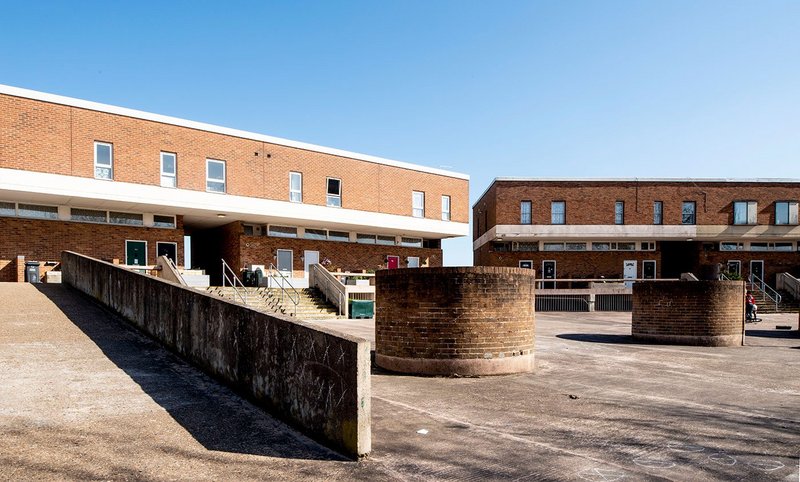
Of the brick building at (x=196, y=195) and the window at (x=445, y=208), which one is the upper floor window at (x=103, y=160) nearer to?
the brick building at (x=196, y=195)

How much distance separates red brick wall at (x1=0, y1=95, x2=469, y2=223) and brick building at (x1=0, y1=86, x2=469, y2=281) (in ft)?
0.16

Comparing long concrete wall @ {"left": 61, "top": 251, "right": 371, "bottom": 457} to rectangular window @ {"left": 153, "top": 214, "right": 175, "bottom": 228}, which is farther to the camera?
rectangular window @ {"left": 153, "top": 214, "right": 175, "bottom": 228}

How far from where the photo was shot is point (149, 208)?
2398cm

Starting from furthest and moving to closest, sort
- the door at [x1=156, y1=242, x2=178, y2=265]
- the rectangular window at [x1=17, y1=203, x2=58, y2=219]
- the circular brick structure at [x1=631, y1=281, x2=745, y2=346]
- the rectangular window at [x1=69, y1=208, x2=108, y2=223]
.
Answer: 1. the door at [x1=156, y1=242, x2=178, y2=265]
2. the rectangular window at [x1=69, y1=208, x2=108, y2=223]
3. the rectangular window at [x1=17, y1=203, x2=58, y2=219]
4. the circular brick structure at [x1=631, y1=281, x2=745, y2=346]

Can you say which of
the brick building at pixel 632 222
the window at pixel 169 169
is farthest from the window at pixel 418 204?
the window at pixel 169 169

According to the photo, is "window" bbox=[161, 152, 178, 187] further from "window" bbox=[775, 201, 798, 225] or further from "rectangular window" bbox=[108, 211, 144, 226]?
"window" bbox=[775, 201, 798, 225]

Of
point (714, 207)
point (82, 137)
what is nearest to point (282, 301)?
point (82, 137)

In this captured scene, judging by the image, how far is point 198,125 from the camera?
25.0 meters

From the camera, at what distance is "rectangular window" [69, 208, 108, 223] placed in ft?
75.6

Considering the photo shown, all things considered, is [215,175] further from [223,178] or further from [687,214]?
[687,214]

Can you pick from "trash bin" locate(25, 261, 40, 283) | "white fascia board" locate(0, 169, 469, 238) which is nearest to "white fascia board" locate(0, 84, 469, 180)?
"white fascia board" locate(0, 169, 469, 238)

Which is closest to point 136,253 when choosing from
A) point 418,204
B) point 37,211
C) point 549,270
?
point 37,211

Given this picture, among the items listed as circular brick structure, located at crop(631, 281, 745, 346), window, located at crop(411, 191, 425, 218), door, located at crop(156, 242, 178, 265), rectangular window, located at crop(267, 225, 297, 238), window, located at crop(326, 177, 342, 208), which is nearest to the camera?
circular brick structure, located at crop(631, 281, 745, 346)

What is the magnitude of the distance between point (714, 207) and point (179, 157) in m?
35.7
